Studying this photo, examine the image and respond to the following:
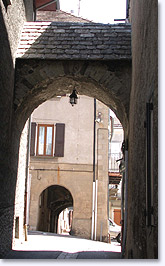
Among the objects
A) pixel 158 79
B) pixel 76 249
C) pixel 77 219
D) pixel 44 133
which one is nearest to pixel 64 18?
pixel 44 133

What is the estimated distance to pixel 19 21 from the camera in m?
8.98

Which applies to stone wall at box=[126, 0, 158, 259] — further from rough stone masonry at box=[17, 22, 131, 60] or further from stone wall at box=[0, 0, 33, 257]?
stone wall at box=[0, 0, 33, 257]

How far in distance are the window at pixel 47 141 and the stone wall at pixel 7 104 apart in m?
8.27

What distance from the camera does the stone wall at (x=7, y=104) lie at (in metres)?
7.45

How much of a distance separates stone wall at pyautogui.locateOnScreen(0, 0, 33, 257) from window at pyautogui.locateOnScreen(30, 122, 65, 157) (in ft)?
27.1

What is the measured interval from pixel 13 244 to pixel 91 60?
473 cm

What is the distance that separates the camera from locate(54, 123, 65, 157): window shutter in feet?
57.4

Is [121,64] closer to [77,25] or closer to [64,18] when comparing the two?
[77,25]

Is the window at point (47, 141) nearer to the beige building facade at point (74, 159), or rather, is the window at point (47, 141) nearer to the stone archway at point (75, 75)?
the beige building facade at point (74, 159)

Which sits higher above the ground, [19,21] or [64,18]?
[64,18]

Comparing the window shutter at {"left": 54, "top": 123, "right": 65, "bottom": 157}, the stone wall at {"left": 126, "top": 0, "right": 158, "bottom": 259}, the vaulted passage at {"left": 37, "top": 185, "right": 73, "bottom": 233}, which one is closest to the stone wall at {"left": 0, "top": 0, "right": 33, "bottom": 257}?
the stone wall at {"left": 126, "top": 0, "right": 158, "bottom": 259}

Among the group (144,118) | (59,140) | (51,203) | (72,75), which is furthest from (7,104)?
(51,203)

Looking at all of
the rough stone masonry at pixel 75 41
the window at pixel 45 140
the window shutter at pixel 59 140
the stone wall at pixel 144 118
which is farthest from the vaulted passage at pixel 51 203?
the stone wall at pixel 144 118

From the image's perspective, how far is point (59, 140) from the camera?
17.5 m
